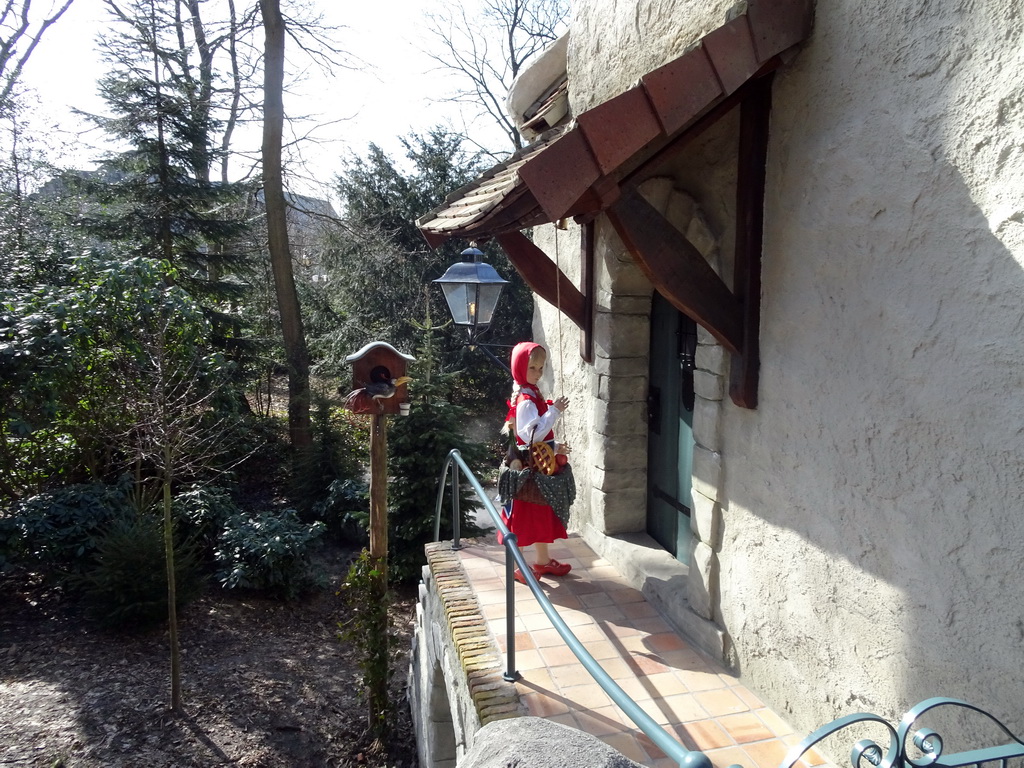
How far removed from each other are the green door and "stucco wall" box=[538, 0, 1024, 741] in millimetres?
951

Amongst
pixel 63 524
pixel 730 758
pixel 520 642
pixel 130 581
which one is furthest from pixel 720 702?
pixel 63 524

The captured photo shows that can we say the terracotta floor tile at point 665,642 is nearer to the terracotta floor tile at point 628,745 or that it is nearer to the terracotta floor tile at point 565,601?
the terracotta floor tile at point 565,601

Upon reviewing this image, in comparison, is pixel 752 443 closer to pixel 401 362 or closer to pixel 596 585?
pixel 596 585

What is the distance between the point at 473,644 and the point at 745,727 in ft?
4.41

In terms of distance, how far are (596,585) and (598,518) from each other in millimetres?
562

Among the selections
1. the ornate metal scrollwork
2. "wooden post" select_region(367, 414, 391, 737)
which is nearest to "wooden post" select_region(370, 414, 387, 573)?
"wooden post" select_region(367, 414, 391, 737)

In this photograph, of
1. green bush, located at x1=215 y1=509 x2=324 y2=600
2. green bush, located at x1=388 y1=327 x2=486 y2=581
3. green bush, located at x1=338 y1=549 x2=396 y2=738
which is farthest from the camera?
green bush, located at x1=388 y1=327 x2=486 y2=581

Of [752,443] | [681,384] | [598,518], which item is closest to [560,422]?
[598,518]

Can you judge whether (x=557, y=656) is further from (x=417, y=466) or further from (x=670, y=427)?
(x=417, y=466)

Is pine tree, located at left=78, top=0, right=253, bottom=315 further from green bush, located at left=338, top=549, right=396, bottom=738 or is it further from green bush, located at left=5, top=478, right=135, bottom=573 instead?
green bush, located at left=338, top=549, right=396, bottom=738

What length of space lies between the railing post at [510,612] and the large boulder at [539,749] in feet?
4.60

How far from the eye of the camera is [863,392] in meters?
2.31

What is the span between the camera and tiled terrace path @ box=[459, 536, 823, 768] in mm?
2721

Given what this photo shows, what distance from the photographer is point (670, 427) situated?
4.29 meters
